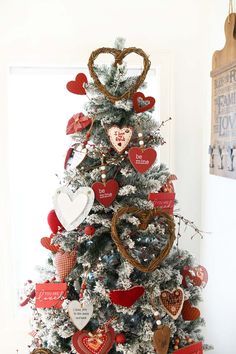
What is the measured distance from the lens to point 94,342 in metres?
1.08

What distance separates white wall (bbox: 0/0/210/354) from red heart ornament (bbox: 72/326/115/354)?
3.11ft

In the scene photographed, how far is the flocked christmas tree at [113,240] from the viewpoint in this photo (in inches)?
42.6

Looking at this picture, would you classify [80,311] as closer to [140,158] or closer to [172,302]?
[172,302]

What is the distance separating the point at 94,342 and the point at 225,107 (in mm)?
1013

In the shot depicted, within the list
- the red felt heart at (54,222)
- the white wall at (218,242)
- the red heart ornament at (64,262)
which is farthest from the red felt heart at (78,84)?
the white wall at (218,242)

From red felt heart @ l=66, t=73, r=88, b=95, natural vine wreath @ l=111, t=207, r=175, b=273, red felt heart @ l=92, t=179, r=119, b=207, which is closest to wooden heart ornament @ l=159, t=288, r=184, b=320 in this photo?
natural vine wreath @ l=111, t=207, r=175, b=273

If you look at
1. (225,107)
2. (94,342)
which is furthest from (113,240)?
(225,107)

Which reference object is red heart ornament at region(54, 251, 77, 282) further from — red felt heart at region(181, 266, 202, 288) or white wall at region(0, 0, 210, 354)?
white wall at region(0, 0, 210, 354)

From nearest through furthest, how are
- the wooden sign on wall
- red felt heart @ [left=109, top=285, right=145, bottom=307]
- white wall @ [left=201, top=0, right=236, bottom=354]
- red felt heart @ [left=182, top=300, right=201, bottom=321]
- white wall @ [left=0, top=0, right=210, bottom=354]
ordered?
red felt heart @ [left=109, top=285, right=145, bottom=307] → red felt heart @ [left=182, top=300, right=201, bottom=321] → the wooden sign on wall → white wall @ [left=201, top=0, right=236, bottom=354] → white wall @ [left=0, top=0, right=210, bottom=354]

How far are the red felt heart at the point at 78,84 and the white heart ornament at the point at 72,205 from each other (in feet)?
1.10

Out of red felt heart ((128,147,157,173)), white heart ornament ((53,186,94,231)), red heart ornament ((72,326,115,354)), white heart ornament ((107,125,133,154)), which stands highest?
white heart ornament ((107,125,133,154))

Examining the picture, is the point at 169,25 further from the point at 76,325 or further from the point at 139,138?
the point at 76,325

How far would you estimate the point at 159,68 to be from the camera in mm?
1836

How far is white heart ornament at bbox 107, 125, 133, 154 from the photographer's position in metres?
1.10
